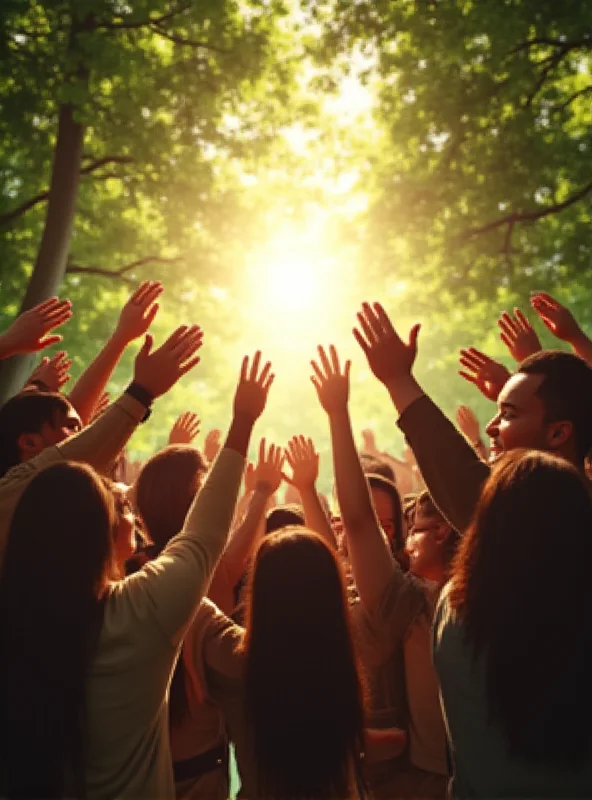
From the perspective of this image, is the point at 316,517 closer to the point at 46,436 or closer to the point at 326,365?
the point at 326,365

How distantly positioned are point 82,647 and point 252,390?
113cm

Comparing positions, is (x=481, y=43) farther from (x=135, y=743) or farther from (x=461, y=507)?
(x=135, y=743)

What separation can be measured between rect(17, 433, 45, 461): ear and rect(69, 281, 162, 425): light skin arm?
0.43m

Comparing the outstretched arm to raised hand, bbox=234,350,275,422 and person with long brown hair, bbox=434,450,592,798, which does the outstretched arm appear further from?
raised hand, bbox=234,350,275,422

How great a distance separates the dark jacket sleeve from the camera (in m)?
2.30

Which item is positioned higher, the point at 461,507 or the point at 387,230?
the point at 387,230

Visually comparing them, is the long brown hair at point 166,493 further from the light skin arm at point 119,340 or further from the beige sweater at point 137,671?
the beige sweater at point 137,671

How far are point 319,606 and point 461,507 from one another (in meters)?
0.58

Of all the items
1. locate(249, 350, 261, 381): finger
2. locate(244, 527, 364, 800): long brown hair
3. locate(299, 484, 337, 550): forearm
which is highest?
locate(249, 350, 261, 381): finger

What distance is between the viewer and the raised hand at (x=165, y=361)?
2.64 metres

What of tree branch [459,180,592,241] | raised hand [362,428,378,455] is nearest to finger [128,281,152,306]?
raised hand [362,428,378,455]

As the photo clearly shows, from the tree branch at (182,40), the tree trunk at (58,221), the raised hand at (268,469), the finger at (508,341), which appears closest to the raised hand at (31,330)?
the raised hand at (268,469)

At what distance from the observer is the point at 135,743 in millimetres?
1996

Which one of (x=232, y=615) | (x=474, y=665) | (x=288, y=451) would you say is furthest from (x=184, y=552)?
(x=288, y=451)
